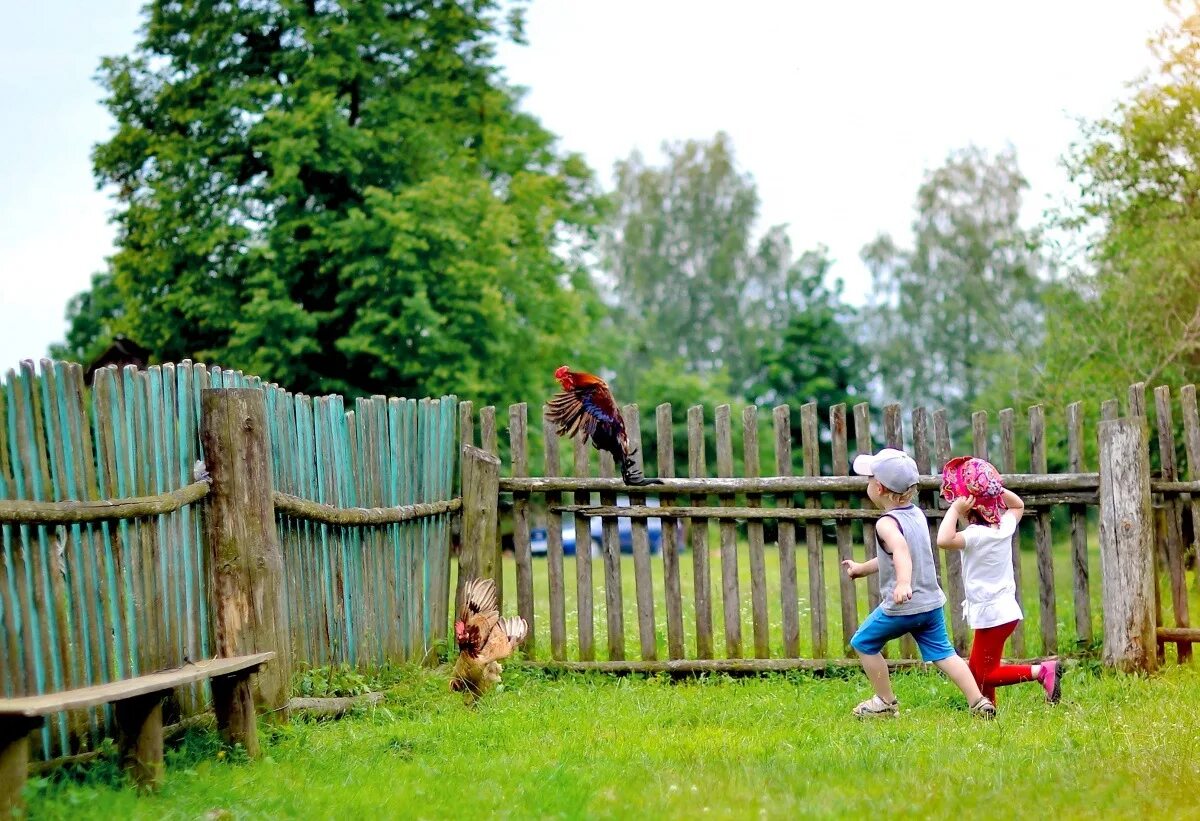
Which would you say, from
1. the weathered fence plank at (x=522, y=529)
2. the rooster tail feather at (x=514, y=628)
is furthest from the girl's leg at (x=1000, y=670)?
the weathered fence plank at (x=522, y=529)

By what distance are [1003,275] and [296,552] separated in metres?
37.8

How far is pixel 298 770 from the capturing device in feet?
19.3

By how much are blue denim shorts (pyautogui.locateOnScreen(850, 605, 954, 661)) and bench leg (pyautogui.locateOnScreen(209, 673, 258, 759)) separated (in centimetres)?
349

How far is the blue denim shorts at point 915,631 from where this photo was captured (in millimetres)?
7324

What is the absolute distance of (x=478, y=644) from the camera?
804 cm

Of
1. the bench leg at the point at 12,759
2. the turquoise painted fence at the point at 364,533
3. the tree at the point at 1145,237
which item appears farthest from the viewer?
the tree at the point at 1145,237

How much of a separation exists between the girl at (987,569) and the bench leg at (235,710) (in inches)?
162

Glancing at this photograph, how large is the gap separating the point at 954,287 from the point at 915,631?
1467 inches

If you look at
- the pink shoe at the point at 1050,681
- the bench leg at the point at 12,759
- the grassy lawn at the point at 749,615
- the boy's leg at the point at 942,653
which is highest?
the bench leg at the point at 12,759

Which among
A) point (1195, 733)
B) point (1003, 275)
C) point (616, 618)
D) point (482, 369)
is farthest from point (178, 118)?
point (1003, 275)

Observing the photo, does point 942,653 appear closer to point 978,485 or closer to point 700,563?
point 978,485

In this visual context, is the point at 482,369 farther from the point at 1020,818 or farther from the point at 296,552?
the point at 1020,818

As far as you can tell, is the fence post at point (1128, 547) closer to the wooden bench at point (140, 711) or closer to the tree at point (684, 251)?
the wooden bench at point (140, 711)

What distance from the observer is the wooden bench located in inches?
188
